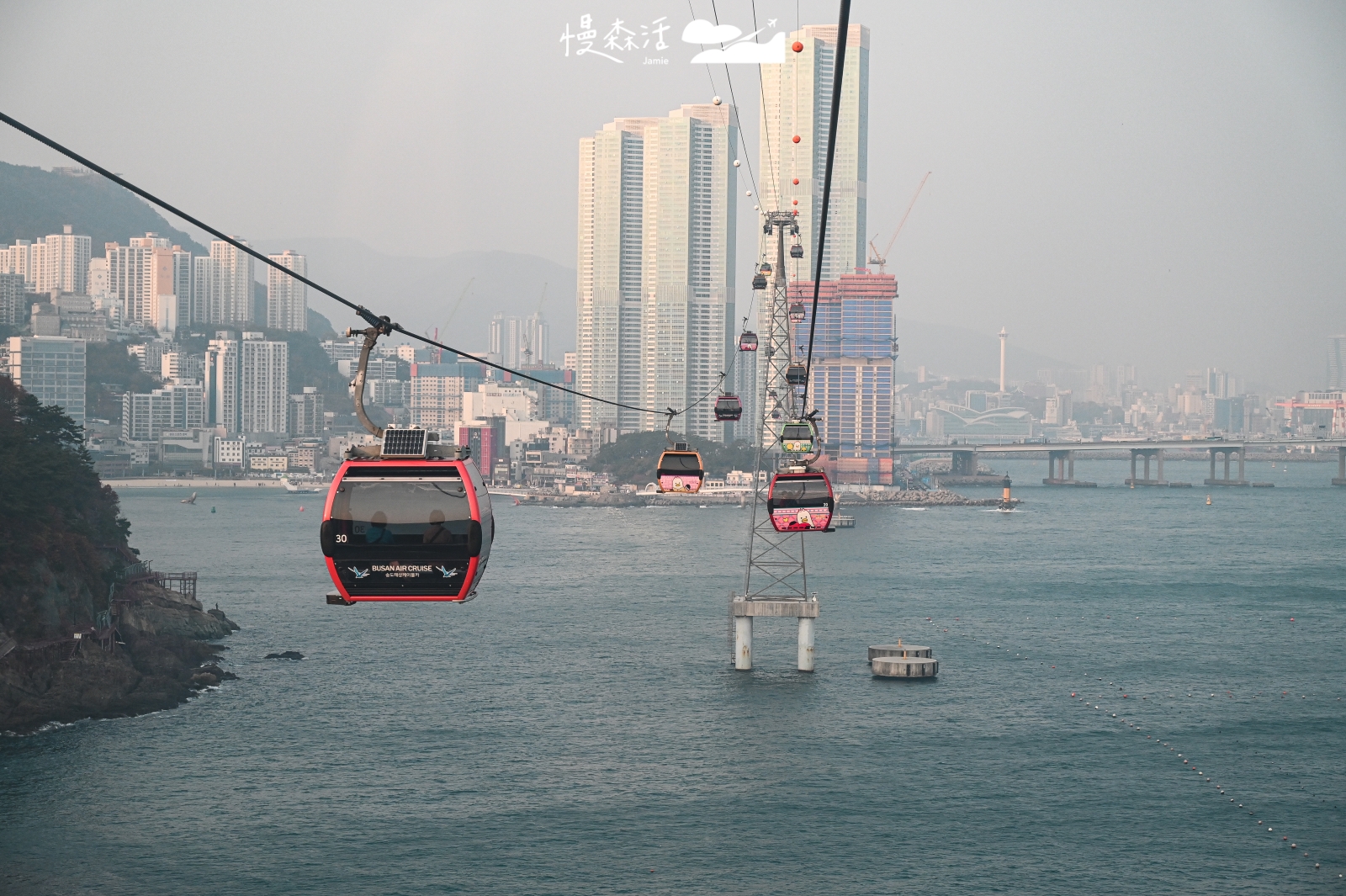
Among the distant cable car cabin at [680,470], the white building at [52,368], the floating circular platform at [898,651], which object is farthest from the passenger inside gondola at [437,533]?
the white building at [52,368]

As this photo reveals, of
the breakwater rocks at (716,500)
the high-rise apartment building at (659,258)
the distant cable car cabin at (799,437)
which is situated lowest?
the breakwater rocks at (716,500)

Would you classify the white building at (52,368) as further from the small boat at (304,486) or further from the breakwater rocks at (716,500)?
the breakwater rocks at (716,500)

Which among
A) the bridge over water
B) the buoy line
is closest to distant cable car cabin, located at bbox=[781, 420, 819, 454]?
the buoy line

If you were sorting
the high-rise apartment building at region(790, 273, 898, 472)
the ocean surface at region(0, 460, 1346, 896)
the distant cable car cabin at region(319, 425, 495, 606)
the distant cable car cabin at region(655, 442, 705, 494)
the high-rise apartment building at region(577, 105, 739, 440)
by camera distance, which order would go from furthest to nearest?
1. the high-rise apartment building at region(577, 105, 739, 440)
2. the high-rise apartment building at region(790, 273, 898, 472)
3. the ocean surface at region(0, 460, 1346, 896)
4. the distant cable car cabin at region(655, 442, 705, 494)
5. the distant cable car cabin at region(319, 425, 495, 606)

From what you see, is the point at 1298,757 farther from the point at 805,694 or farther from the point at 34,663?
the point at 34,663

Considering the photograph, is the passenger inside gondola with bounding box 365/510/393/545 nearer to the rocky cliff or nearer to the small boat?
the rocky cliff

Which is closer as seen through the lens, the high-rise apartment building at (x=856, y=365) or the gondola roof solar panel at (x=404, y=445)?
the gondola roof solar panel at (x=404, y=445)
